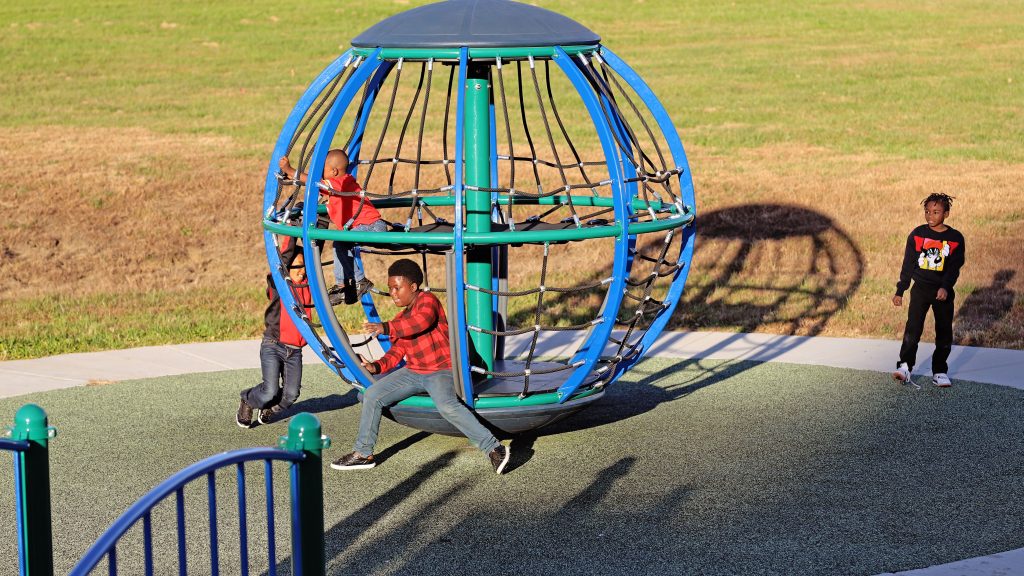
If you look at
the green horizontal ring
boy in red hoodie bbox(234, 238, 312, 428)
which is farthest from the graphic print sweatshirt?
boy in red hoodie bbox(234, 238, 312, 428)

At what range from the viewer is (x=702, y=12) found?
4162cm

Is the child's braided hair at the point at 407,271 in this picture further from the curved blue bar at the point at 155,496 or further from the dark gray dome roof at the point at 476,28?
the curved blue bar at the point at 155,496

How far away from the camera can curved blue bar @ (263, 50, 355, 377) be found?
8117 mm

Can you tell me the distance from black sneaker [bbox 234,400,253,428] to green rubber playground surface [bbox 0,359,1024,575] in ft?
0.22

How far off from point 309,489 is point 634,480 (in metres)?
3.15

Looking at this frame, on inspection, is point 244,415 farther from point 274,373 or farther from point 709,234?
point 709,234

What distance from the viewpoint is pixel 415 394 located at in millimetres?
7902

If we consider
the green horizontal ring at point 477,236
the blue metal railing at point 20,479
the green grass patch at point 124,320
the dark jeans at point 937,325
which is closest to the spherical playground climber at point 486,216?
the green horizontal ring at point 477,236

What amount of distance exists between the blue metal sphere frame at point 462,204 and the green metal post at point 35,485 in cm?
247

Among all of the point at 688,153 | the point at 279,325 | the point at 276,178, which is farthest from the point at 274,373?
the point at 688,153

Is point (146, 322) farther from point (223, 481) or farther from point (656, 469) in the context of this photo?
point (656, 469)

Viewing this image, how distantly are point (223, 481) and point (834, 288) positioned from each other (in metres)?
7.55

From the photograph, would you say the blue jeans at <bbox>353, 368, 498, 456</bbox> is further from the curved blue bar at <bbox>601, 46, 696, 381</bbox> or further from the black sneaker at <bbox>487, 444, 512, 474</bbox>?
the curved blue bar at <bbox>601, 46, 696, 381</bbox>

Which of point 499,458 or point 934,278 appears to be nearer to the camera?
point 499,458
